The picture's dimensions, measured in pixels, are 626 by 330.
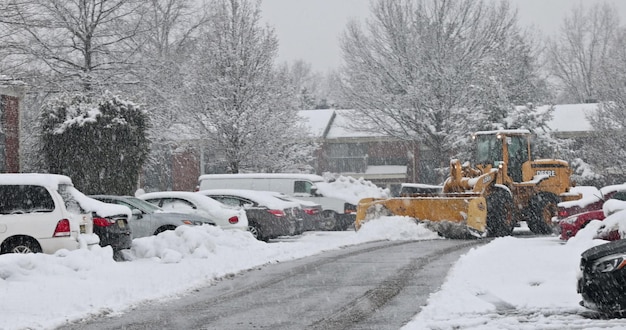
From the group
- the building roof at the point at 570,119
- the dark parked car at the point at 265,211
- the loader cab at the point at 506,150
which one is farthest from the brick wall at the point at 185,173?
the dark parked car at the point at 265,211

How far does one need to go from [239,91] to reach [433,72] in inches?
325

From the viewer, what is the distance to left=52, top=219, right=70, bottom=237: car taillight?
1323 centimetres

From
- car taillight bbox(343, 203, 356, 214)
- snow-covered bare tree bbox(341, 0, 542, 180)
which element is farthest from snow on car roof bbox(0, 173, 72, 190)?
snow-covered bare tree bbox(341, 0, 542, 180)

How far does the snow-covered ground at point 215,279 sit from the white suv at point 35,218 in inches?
21.7

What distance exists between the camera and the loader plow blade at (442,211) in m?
22.1

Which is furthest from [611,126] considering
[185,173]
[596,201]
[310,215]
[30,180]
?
[30,180]

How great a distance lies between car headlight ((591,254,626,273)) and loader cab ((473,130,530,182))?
55.4 feet

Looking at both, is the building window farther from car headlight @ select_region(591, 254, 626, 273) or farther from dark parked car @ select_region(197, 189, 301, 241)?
car headlight @ select_region(591, 254, 626, 273)

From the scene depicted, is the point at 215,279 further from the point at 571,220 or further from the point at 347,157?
the point at 347,157

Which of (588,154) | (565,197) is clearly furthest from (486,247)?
(588,154)

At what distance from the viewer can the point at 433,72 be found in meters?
37.2

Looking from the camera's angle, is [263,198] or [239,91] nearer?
[263,198]

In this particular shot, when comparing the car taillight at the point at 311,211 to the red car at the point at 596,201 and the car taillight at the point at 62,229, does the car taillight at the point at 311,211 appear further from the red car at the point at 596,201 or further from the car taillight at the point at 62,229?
the car taillight at the point at 62,229

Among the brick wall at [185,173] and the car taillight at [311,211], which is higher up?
the brick wall at [185,173]
